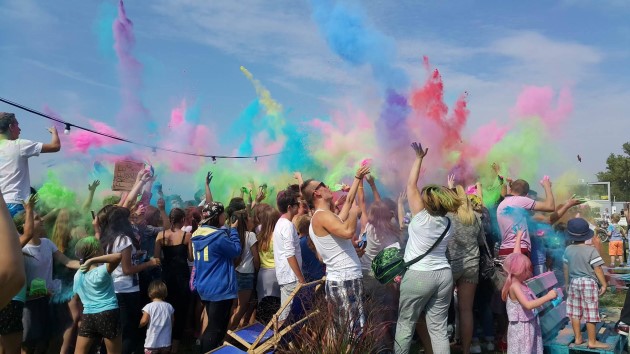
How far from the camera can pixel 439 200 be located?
15.6ft

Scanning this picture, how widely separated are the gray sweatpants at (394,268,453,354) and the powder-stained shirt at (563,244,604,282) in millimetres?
2371

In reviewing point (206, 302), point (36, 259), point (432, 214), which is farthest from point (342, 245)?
point (36, 259)

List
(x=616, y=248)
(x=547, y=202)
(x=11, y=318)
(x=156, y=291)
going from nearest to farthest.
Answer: (x=11, y=318)
(x=156, y=291)
(x=547, y=202)
(x=616, y=248)

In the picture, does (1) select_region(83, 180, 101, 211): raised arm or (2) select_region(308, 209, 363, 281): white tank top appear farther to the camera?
(1) select_region(83, 180, 101, 211): raised arm

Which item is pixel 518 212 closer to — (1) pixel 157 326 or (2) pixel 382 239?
(2) pixel 382 239

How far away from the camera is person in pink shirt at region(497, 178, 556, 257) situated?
19.8ft

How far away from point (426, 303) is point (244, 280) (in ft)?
7.66

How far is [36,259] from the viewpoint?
5160 mm

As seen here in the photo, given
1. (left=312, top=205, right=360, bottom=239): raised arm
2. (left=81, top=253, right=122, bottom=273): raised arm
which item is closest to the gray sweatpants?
(left=312, top=205, right=360, bottom=239): raised arm

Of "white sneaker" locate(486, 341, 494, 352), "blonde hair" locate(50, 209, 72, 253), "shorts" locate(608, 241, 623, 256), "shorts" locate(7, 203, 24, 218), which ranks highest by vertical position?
"shorts" locate(7, 203, 24, 218)

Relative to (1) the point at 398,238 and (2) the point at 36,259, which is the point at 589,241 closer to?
(1) the point at 398,238

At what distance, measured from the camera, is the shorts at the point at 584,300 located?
18.8 ft

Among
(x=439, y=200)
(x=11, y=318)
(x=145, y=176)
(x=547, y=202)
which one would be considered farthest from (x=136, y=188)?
(x=547, y=202)

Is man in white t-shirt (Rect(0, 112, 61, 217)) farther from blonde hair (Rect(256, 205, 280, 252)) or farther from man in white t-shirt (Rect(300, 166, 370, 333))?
man in white t-shirt (Rect(300, 166, 370, 333))
